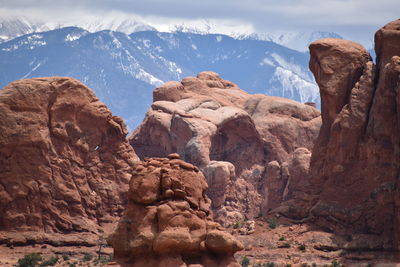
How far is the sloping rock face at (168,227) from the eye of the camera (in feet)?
158

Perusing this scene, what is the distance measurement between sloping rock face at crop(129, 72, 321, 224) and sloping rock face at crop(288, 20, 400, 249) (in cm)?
1454

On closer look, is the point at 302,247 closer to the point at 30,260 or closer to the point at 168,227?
the point at 30,260

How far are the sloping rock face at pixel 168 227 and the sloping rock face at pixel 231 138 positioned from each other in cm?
4371

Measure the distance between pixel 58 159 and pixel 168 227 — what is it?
3158 cm

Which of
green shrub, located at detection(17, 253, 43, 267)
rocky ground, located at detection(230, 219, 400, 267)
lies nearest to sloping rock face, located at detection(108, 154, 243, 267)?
green shrub, located at detection(17, 253, 43, 267)

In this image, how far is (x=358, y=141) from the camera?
77.1m

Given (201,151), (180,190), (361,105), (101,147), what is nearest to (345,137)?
(361,105)

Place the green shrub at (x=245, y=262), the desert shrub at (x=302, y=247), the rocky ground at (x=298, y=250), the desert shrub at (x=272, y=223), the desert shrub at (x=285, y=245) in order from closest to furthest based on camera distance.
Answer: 1. the green shrub at (x=245, y=262)
2. the rocky ground at (x=298, y=250)
3. the desert shrub at (x=302, y=247)
4. the desert shrub at (x=285, y=245)
5. the desert shrub at (x=272, y=223)

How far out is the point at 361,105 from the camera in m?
77.2

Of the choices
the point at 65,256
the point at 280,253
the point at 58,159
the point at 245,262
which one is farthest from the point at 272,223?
the point at 58,159

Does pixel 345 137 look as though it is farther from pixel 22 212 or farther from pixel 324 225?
pixel 22 212

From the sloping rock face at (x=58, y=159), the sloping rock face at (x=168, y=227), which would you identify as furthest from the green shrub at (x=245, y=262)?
the sloping rock face at (x=168, y=227)

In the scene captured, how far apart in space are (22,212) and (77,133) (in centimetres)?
602

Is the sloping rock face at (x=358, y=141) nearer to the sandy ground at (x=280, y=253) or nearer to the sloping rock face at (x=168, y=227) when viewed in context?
the sandy ground at (x=280, y=253)
